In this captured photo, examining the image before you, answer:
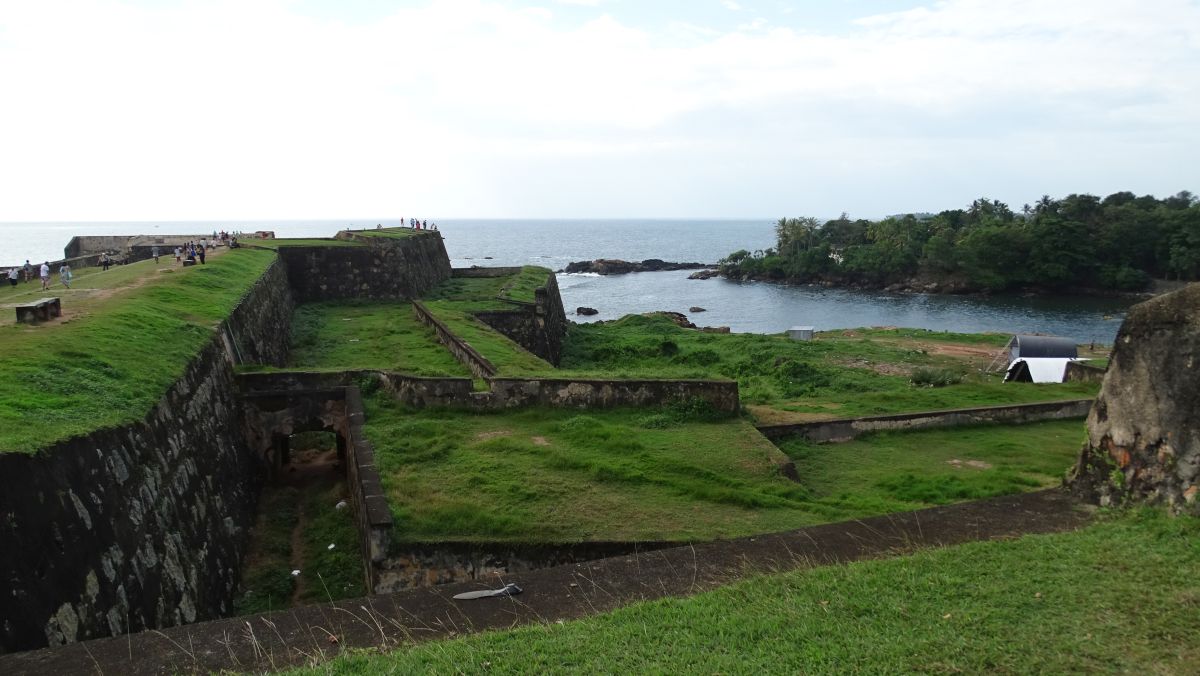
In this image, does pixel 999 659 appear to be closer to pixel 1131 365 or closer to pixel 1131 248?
pixel 1131 365

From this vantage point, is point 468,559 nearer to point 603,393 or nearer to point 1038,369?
point 603,393

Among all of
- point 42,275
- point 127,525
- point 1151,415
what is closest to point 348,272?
point 42,275

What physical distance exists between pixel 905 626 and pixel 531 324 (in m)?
24.9

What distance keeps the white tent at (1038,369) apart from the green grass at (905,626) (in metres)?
22.8

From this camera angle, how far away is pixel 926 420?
16.0 meters

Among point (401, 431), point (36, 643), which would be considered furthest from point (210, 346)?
point (36, 643)

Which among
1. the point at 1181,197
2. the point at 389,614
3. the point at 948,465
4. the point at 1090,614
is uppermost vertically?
the point at 1181,197

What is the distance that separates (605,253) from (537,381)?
13925 centimetres

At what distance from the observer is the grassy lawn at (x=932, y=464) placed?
11719mm

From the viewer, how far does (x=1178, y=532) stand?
6.00 meters

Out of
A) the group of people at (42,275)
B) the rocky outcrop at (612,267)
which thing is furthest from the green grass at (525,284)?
the rocky outcrop at (612,267)

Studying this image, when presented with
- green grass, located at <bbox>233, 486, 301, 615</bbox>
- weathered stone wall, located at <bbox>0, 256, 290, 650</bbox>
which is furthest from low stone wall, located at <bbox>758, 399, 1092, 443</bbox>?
weathered stone wall, located at <bbox>0, 256, 290, 650</bbox>

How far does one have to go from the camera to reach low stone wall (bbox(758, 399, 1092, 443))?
15.2 m

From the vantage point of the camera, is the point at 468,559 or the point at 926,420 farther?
the point at 926,420
